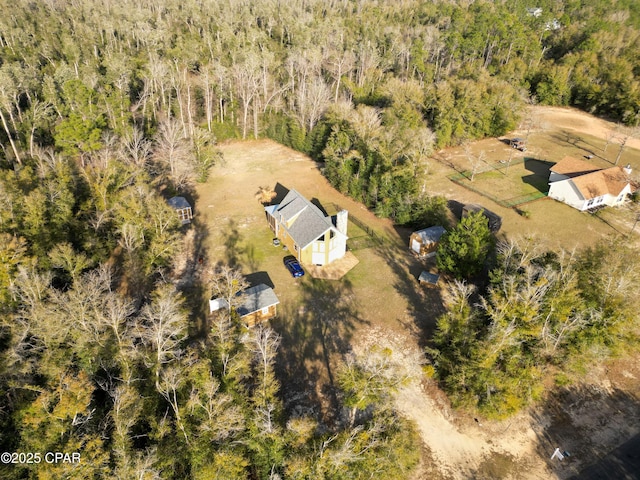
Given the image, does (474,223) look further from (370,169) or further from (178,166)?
(178,166)

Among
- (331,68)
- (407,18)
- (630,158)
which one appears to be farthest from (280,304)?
(407,18)

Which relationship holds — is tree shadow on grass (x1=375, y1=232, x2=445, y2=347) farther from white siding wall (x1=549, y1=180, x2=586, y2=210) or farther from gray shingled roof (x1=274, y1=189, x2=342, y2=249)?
white siding wall (x1=549, y1=180, x2=586, y2=210)

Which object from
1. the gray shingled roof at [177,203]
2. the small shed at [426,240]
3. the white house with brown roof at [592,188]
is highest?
the white house with brown roof at [592,188]

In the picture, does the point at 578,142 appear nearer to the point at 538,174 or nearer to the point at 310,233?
the point at 538,174

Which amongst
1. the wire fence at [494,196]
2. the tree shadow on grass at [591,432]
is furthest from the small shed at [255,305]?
the wire fence at [494,196]

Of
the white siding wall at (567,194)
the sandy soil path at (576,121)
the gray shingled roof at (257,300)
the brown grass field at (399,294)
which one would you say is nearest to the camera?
the brown grass field at (399,294)

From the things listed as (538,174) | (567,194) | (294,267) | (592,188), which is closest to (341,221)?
(294,267)

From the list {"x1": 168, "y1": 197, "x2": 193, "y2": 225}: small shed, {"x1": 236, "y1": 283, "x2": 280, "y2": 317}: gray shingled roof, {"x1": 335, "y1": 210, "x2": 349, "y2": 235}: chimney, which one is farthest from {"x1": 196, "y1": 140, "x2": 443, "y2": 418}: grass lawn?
{"x1": 335, "y1": 210, "x2": 349, "y2": 235}: chimney

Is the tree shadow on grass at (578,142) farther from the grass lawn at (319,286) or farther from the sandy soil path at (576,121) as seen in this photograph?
the grass lawn at (319,286)
